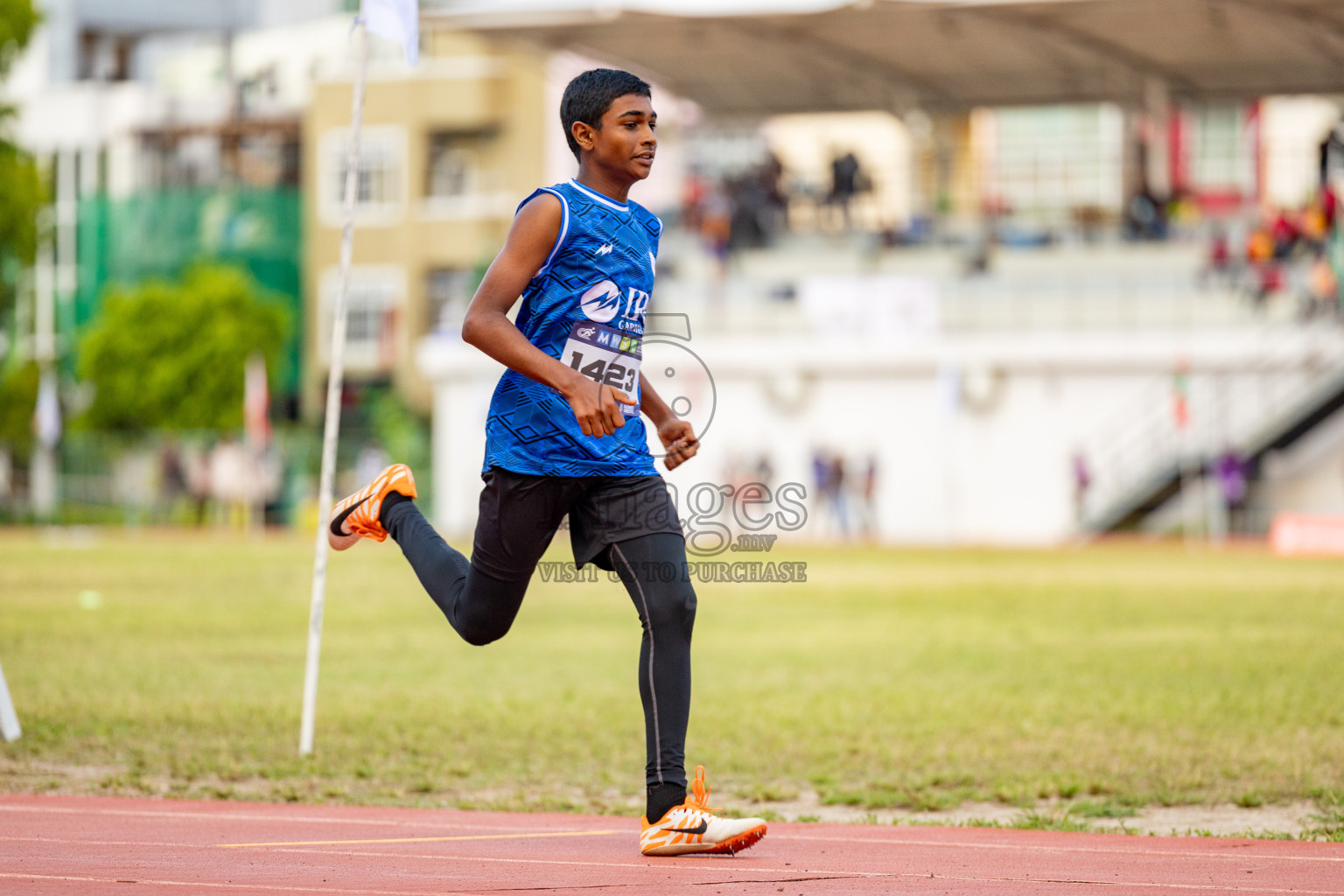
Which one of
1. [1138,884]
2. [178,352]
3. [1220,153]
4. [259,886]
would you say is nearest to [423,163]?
[178,352]

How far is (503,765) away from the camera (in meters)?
8.03

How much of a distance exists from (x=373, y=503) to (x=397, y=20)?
2650 mm

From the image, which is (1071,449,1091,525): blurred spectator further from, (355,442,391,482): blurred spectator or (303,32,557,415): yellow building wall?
(303,32,557,415): yellow building wall

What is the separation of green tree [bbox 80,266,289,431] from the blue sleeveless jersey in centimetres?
4665

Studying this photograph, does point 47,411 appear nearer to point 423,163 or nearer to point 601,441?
point 423,163

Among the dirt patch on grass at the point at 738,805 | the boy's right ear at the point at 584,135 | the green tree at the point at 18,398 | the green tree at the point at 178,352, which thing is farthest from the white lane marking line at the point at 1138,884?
the green tree at the point at 178,352

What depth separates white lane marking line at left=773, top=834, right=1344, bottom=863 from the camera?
5.54 m

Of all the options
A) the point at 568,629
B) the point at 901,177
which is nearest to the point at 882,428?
the point at 901,177

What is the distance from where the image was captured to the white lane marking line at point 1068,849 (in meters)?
5.54

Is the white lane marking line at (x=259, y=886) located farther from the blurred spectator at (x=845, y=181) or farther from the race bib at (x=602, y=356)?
the blurred spectator at (x=845, y=181)

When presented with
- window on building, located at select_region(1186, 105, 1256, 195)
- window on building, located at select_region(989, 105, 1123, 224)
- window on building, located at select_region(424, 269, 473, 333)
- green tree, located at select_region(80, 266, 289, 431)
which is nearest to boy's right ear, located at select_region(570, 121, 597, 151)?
window on building, located at select_region(989, 105, 1123, 224)

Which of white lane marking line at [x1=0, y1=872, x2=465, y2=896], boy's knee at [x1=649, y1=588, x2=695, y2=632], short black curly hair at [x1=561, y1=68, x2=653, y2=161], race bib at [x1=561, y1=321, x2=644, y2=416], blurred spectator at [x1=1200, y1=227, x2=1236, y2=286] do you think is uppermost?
blurred spectator at [x1=1200, y1=227, x2=1236, y2=286]

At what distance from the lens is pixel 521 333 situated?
5.34 meters

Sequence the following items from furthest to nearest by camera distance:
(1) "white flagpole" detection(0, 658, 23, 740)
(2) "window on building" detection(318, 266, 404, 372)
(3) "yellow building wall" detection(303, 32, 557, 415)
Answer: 1. (2) "window on building" detection(318, 266, 404, 372)
2. (3) "yellow building wall" detection(303, 32, 557, 415)
3. (1) "white flagpole" detection(0, 658, 23, 740)
